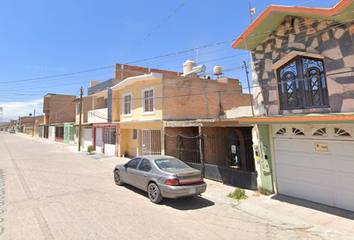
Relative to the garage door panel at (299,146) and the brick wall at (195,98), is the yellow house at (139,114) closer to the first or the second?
the brick wall at (195,98)

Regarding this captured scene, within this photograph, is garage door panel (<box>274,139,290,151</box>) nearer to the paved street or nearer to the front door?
the paved street

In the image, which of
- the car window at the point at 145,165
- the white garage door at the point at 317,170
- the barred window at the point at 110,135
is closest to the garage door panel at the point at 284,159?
the white garage door at the point at 317,170

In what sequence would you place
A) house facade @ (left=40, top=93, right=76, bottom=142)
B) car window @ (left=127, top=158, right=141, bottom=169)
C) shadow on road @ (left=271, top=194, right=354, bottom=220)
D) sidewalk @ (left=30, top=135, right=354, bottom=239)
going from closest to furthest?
1. sidewalk @ (left=30, top=135, right=354, bottom=239)
2. shadow on road @ (left=271, top=194, right=354, bottom=220)
3. car window @ (left=127, top=158, right=141, bottom=169)
4. house facade @ (left=40, top=93, right=76, bottom=142)

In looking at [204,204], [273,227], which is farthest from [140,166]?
[273,227]

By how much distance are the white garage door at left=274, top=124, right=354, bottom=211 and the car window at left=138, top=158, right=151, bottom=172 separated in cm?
480

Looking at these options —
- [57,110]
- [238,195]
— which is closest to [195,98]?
[238,195]

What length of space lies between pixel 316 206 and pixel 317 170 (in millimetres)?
1114

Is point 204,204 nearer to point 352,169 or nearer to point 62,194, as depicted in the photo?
point 352,169

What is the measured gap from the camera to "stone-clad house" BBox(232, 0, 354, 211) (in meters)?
5.47

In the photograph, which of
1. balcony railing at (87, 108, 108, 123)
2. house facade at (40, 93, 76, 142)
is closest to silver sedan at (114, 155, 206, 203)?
balcony railing at (87, 108, 108, 123)

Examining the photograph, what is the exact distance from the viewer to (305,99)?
6.38 meters

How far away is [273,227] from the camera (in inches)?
193

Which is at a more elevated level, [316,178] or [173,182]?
[173,182]

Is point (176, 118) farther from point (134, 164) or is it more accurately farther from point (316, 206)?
point (316, 206)
